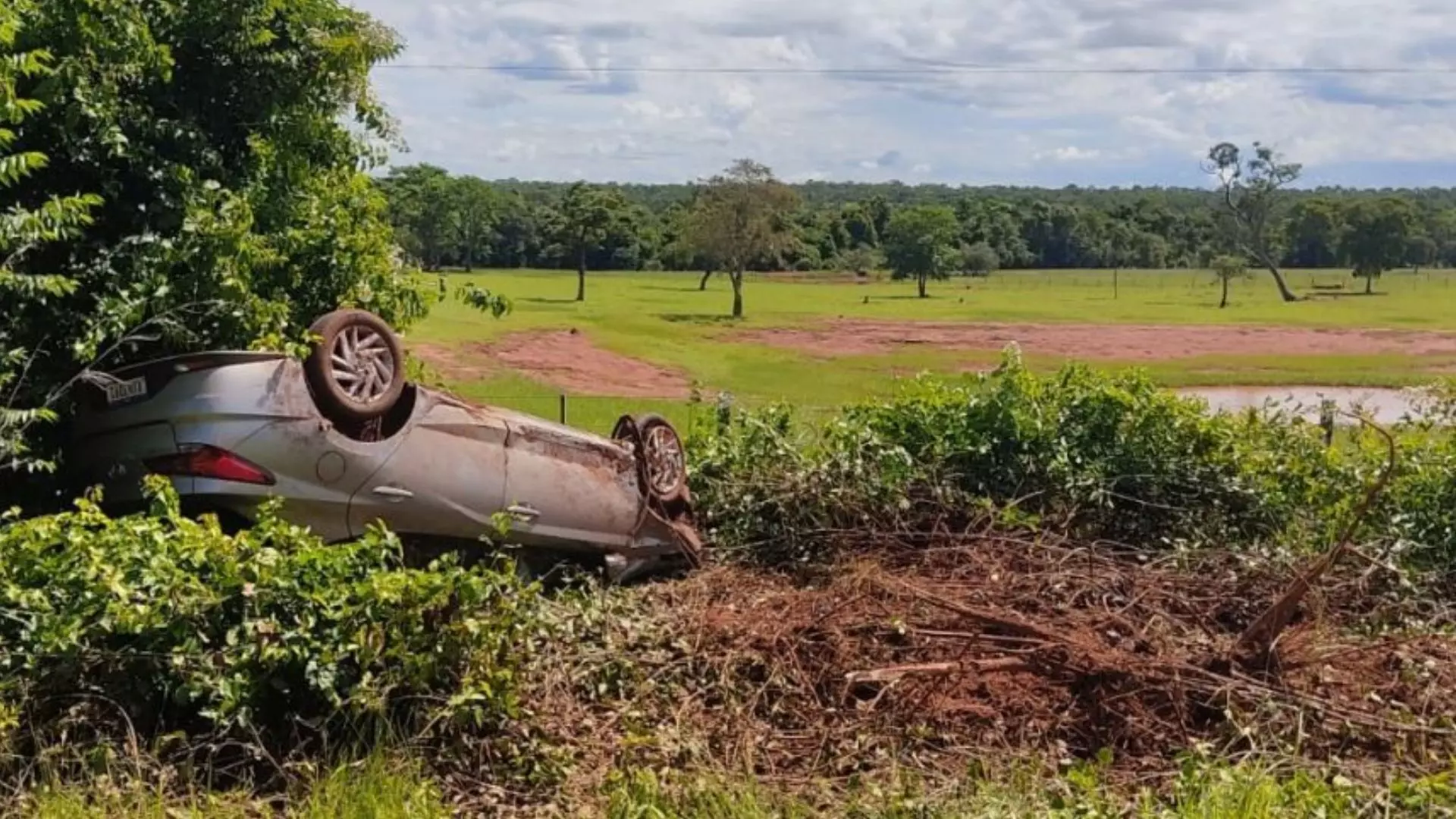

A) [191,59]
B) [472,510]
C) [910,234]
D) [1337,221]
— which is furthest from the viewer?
[1337,221]

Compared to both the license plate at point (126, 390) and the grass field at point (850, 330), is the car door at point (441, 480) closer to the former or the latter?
the license plate at point (126, 390)

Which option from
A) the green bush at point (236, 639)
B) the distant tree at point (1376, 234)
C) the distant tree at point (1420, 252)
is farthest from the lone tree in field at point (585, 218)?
the green bush at point (236, 639)

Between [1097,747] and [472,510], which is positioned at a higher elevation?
[472,510]

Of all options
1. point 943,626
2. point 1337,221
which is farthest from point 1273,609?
point 1337,221

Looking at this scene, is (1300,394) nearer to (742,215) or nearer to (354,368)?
(354,368)

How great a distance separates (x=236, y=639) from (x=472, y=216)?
3489 inches

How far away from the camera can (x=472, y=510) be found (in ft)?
20.3

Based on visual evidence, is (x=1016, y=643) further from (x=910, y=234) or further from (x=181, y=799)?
(x=910, y=234)

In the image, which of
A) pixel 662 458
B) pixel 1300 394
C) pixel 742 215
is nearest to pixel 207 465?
pixel 662 458

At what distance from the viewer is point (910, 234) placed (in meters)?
90.0

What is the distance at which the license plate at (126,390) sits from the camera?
5656 millimetres

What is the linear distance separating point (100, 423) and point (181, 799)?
2.36m

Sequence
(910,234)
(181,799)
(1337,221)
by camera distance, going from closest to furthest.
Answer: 1. (181,799)
2. (910,234)
3. (1337,221)

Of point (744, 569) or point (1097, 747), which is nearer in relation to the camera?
point (1097, 747)
